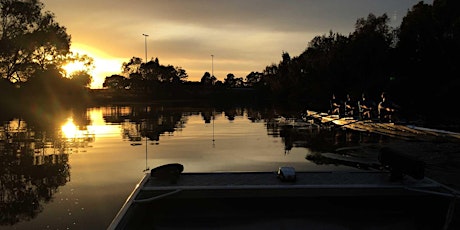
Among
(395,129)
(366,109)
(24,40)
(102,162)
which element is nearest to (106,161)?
(102,162)

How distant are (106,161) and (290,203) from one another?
818 centimetres

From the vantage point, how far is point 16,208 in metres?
9.23

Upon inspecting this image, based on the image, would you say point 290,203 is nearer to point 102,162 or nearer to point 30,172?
point 102,162

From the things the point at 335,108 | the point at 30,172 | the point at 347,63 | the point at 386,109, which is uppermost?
the point at 347,63

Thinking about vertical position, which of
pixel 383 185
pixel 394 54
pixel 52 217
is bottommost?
pixel 52 217

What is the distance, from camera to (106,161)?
15180mm

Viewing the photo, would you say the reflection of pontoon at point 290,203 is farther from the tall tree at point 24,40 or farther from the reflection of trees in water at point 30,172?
the tall tree at point 24,40

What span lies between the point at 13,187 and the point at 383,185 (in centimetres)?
917

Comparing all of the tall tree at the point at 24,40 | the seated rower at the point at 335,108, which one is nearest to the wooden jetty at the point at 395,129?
the seated rower at the point at 335,108

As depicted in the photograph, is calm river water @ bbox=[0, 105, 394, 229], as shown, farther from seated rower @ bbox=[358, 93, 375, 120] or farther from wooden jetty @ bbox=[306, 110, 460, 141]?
seated rower @ bbox=[358, 93, 375, 120]

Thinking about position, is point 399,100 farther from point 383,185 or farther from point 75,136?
point 383,185

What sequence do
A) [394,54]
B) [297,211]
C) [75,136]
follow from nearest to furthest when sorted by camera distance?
[297,211] → [75,136] → [394,54]

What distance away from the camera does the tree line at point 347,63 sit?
38031 millimetres

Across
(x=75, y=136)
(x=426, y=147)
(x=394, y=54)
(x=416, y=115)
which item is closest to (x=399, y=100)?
(x=416, y=115)
